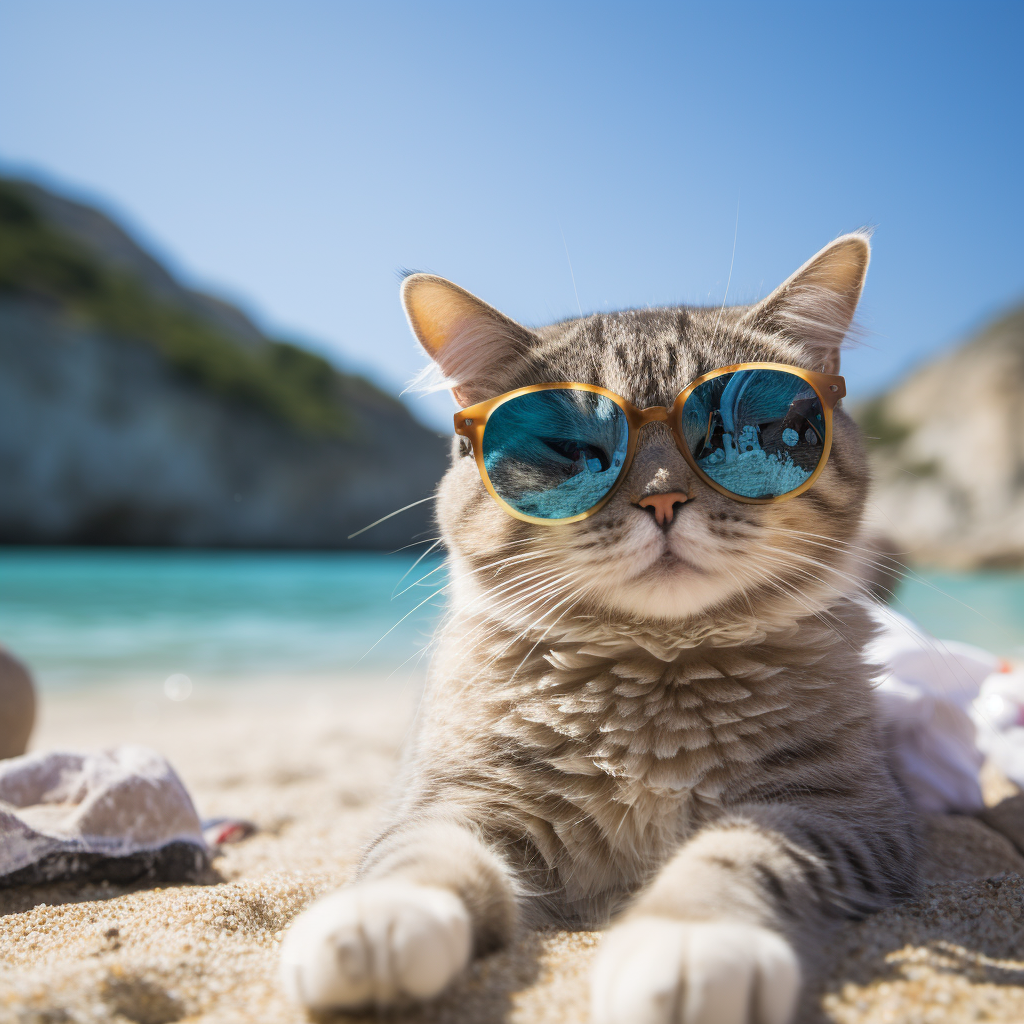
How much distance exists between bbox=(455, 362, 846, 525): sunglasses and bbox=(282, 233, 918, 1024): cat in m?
0.03

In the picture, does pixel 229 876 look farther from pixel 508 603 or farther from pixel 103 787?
pixel 508 603

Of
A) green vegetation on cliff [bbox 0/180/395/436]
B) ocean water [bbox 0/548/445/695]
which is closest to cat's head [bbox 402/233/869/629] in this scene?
ocean water [bbox 0/548/445/695]

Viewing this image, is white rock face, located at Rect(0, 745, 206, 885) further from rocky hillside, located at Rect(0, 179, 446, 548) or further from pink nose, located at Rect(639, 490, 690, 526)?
rocky hillside, located at Rect(0, 179, 446, 548)

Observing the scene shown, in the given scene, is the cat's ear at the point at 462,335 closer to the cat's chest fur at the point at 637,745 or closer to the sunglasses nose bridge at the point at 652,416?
the sunglasses nose bridge at the point at 652,416

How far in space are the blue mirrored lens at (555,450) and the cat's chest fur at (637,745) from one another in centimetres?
30

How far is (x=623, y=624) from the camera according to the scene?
1.37 meters

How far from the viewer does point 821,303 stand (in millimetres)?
1569

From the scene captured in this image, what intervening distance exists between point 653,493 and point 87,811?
1.49 metres

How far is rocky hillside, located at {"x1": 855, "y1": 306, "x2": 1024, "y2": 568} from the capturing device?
912 inches

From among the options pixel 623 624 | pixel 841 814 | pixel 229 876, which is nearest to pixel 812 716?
pixel 841 814

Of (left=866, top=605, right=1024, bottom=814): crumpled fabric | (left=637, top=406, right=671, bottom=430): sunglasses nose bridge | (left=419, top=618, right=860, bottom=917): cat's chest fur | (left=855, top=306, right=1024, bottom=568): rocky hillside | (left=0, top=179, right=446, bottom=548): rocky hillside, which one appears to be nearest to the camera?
(left=419, top=618, right=860, bottom=917): cat's chest fur

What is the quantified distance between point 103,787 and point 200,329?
29439mm

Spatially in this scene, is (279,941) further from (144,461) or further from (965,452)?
(965,452)

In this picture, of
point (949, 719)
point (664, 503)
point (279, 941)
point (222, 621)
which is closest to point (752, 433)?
point (664, 503)
